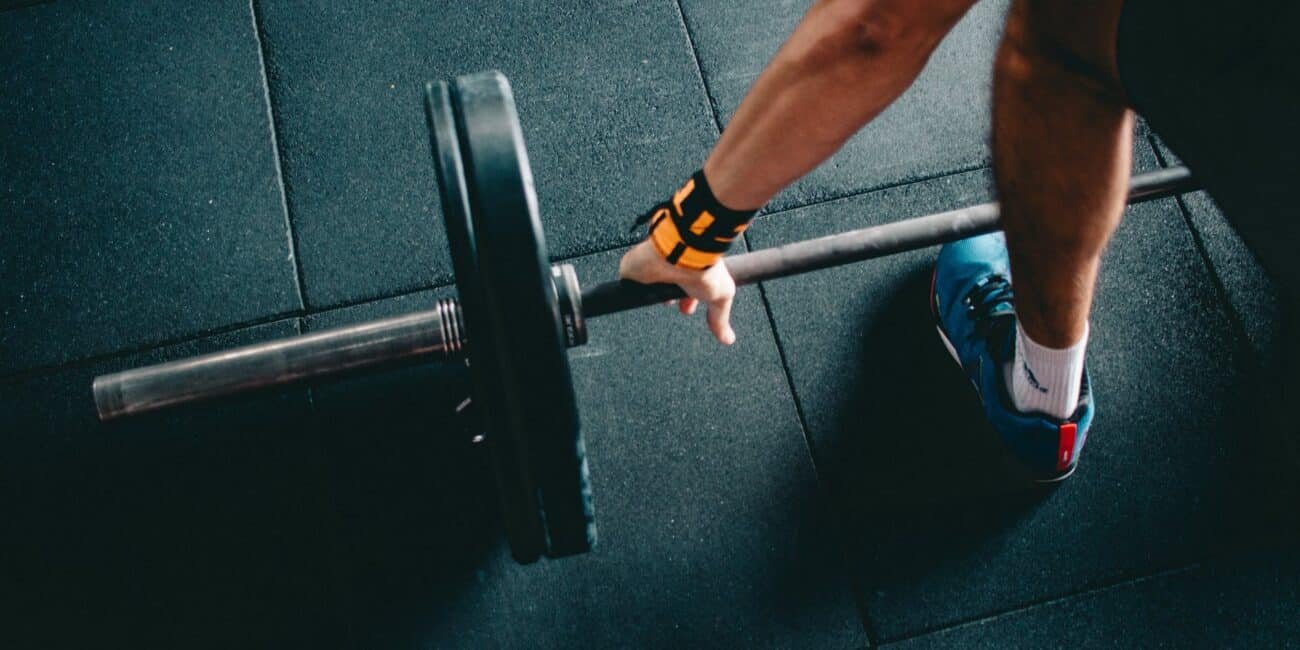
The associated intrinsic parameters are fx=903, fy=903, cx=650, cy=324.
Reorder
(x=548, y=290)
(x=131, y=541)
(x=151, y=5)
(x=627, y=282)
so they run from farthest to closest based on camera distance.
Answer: (x=151, y=5) < (x=131, y=541) < (x=627, y=282) < (x=548, y=290)

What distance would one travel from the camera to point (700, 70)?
4.54 ft

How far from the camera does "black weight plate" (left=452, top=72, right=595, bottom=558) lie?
2.25 ft

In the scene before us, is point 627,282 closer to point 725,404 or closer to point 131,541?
point 725,404

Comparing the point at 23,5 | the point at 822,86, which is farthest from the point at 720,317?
the point at 23,5

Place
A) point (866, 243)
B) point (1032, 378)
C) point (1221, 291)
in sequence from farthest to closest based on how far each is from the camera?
point (1221, 291)
point (1032, 378)
point (866, 243)

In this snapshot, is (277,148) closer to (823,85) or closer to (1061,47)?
(823,85)

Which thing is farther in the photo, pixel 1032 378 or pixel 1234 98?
pixel 1032 378

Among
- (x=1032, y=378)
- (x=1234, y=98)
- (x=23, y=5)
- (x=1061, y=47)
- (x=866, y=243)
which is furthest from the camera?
(x=23, y=5)

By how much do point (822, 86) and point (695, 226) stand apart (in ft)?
0.57

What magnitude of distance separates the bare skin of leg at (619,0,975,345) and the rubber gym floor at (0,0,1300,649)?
47cm

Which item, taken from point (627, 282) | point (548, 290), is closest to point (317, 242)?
point (627, 282)

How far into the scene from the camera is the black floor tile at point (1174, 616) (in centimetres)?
115

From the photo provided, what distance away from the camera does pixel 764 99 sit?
0.78m

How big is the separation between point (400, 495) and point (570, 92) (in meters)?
0.64
